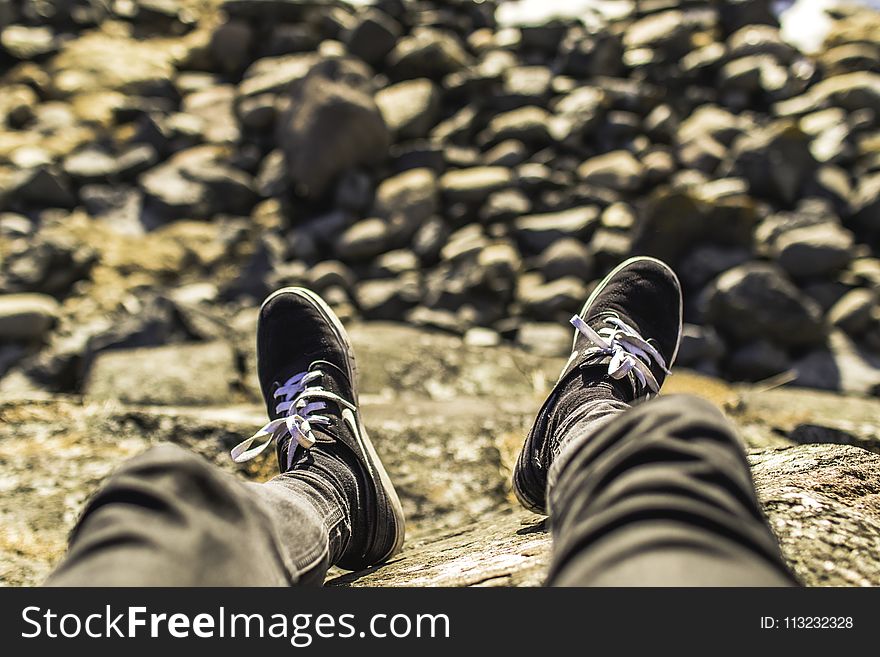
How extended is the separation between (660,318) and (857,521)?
0.91 m

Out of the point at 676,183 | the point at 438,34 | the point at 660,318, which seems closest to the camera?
the point at 660,318

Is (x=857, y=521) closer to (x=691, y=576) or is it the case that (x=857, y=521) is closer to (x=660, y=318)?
(x=691, y=576)

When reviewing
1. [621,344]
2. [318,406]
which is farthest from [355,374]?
[621,344]

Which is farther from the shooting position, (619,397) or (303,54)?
(303,54)

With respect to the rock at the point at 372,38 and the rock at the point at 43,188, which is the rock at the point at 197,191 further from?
the rock at the point at 372,38

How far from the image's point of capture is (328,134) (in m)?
4.70

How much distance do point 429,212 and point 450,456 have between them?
9.52 ft

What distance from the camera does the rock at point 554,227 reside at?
444 centimetres

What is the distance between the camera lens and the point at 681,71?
566 centimetres

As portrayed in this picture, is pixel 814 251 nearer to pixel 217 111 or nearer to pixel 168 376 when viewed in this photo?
pixel 168 376

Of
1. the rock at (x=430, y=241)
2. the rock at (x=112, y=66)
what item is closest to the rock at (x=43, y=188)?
the rock at (x=112, y=66)

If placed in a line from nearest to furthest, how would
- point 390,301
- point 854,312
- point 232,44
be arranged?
point 854,312
point 390,301
point 232,44
